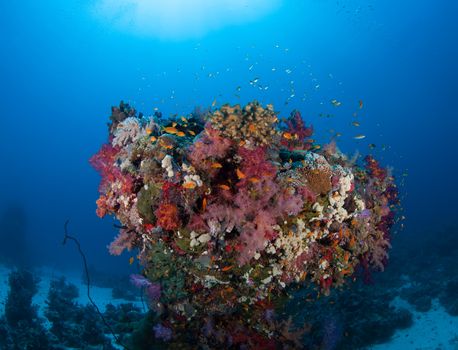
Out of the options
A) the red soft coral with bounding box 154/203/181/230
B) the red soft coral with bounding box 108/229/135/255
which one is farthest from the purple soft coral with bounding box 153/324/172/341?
the red soft coral with bounding box 154/203/181/230

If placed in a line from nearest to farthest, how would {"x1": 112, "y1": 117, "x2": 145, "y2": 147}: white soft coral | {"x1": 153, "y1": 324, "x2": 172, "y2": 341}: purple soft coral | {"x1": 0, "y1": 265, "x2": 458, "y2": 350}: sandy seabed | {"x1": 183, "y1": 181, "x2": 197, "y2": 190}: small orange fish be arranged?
{"x1": 183, "y1": 181, "x2": 197, "y2": 190}: small orange fish, {"x1": 153, "y1": 324, "x2": 172, "y2": 341}: purple soft coral, {"x1": 112, "y1": 117, "x2": 145, "y2": 147}: white soft coral, {"x1": 0, "y1": 265, "x2": 458, "y2": 350}: sandy seabed

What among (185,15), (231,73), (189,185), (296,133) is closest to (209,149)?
(189,185)

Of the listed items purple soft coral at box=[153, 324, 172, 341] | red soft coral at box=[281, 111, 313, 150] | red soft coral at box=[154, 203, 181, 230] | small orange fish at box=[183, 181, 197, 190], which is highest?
red soft coral at box=[281, 111, 313, 150]

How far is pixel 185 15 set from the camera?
11469 centimetres

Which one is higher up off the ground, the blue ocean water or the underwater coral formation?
the blue ocean water

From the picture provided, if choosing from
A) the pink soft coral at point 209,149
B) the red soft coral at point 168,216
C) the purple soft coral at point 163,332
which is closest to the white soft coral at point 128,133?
the pink soft coral at point 209,149

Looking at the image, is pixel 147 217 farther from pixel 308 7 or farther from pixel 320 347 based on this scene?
pixel 308 7

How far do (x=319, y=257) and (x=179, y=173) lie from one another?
3.05m

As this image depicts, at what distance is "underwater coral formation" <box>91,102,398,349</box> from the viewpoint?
5.21m

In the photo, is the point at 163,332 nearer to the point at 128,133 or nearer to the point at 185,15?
the point at 128,133

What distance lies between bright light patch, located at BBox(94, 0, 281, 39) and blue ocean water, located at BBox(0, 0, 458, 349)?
0.49m

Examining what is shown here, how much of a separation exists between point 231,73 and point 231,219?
166968mm

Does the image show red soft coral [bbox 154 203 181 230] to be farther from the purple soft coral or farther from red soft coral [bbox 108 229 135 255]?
the purple soft coral

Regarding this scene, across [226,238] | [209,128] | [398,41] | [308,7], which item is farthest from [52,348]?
[398,41]
